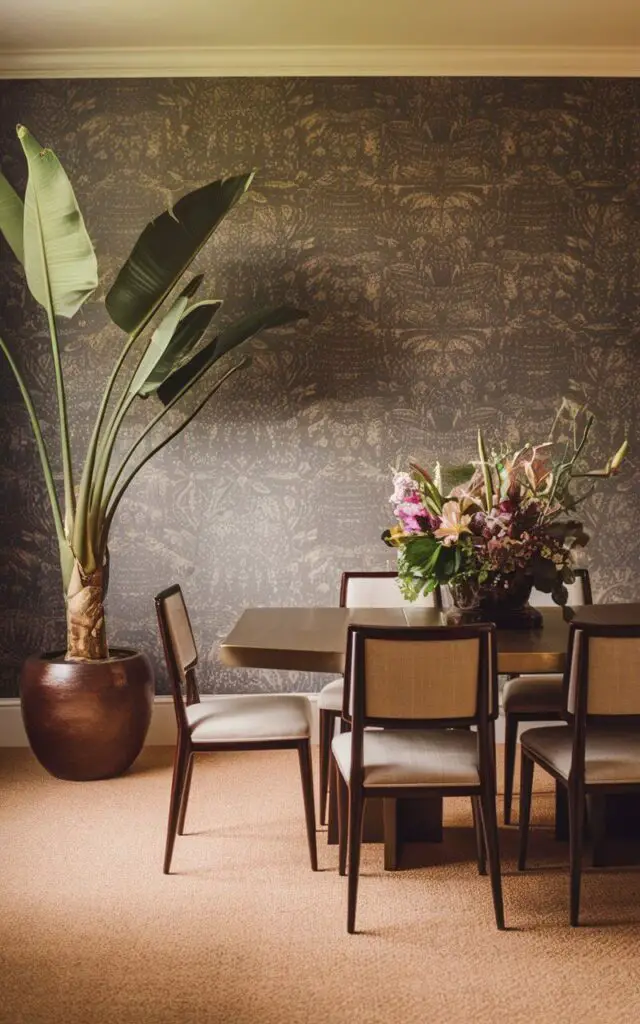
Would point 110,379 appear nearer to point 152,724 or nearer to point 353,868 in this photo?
point 152,724

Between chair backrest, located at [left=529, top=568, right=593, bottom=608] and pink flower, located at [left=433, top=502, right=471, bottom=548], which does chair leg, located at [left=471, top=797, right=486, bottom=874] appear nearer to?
pink flower, located at [left=433, top=502, right=471, bottom=548]

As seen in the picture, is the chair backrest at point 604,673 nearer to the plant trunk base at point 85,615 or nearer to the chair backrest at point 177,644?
the chair backrest at point 177,644

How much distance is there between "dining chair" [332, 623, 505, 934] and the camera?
2994 millimetres

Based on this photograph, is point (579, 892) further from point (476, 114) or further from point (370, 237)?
point (476, 114)

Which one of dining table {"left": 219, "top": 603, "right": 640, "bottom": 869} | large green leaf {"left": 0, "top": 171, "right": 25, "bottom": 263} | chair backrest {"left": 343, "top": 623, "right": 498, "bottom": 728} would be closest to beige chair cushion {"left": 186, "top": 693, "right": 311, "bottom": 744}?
dining table {"left": 219, "top": 603, "right": 640, "bottom": 869}

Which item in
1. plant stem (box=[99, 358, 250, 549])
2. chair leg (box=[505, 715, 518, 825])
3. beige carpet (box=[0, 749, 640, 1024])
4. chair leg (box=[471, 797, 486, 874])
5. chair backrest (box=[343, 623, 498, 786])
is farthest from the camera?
plant stem (box=[99, 358, 250, 549])

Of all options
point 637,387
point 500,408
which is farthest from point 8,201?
point 637,387

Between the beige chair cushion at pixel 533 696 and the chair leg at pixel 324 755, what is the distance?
680 mm

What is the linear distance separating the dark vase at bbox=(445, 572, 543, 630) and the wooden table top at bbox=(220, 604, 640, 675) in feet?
0.17

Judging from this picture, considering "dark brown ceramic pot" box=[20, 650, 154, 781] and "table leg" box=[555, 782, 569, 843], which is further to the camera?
"dark brown ceramic pot" box=[20, 650, 154, 781]

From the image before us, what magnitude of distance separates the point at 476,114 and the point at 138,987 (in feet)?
13.4

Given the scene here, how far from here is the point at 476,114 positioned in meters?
5.11

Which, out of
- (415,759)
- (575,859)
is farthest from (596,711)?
(415,759)

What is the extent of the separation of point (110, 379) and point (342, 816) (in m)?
2.07
